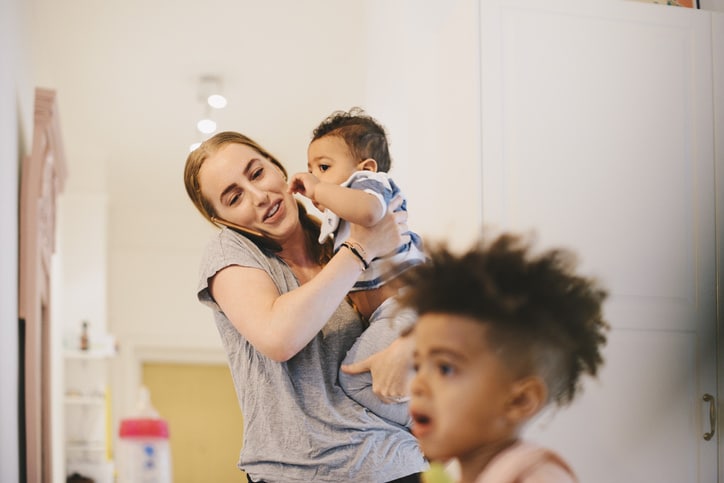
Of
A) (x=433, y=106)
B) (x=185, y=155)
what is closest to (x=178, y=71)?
(x=185, y=155)

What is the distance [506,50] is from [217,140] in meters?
0.89

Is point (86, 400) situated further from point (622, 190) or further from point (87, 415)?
point (622, 190)

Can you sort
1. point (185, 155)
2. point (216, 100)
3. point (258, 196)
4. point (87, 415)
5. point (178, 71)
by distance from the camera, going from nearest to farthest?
1. point (258, 196)
2. point (178, 71)
3. point (216, 100)
4. point (87, 415)
5. point (185, 155)

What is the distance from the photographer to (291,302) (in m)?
1.20

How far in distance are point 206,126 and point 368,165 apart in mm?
3084

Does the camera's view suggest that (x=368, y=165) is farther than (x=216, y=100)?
No

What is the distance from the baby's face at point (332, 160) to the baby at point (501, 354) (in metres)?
0.83

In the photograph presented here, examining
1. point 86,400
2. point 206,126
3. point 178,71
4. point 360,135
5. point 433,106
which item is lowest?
point 86,400

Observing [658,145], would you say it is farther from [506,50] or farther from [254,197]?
[254,197]

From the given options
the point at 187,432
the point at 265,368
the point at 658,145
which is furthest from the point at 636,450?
the point at 187,432

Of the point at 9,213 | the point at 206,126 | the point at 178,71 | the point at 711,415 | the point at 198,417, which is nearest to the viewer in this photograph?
the point at 711,415

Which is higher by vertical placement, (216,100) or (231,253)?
(216,100)

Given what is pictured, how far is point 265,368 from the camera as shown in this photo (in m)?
1.32

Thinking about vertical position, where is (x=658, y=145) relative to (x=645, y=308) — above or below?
above
